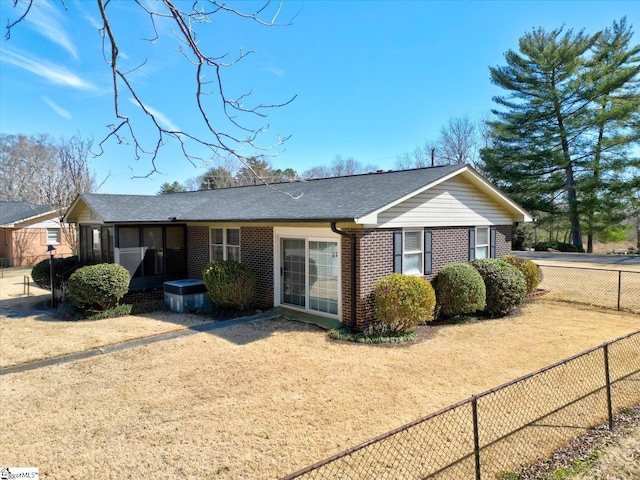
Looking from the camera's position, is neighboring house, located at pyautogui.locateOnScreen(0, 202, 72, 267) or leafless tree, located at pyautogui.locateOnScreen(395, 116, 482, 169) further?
leafless tree, located at pyautogui.locateOnScreen(395, 116, 482, 169)

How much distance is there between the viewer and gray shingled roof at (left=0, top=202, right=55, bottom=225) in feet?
84.2

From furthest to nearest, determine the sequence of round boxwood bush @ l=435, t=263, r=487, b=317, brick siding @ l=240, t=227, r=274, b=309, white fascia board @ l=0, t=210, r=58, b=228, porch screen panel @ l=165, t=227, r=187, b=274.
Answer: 1. white fascia board @ l=0, t=210, r=58, b=228
2. porch screen panel @ l=165, t=227, r=187, b=274
3. brick siding @ l=240, t=227, r=274, b=309
4. round boxwood bush @ l=435, t=263, r=487, b=317

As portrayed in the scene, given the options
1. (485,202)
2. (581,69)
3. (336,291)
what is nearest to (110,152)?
(336,291)

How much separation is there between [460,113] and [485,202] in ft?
107

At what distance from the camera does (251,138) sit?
3.89 metres

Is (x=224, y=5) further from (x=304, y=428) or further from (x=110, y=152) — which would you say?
(x=304, y=428)

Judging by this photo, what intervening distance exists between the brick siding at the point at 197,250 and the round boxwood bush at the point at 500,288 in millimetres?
8124

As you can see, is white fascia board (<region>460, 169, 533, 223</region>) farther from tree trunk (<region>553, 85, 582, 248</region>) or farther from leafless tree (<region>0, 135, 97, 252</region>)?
leafless tree (<region>0, 135, 97, 252</region>)

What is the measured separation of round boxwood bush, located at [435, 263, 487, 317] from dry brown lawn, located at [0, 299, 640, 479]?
79 cm

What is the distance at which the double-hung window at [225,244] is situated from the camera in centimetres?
1203

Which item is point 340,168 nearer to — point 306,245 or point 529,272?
point 529,272

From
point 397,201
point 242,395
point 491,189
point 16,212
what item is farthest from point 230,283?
point 16,212

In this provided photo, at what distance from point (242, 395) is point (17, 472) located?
2.58m

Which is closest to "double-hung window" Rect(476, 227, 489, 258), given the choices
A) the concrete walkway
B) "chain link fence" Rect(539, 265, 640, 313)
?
"chain link fence" Rect(539, 265, 640, 313)
